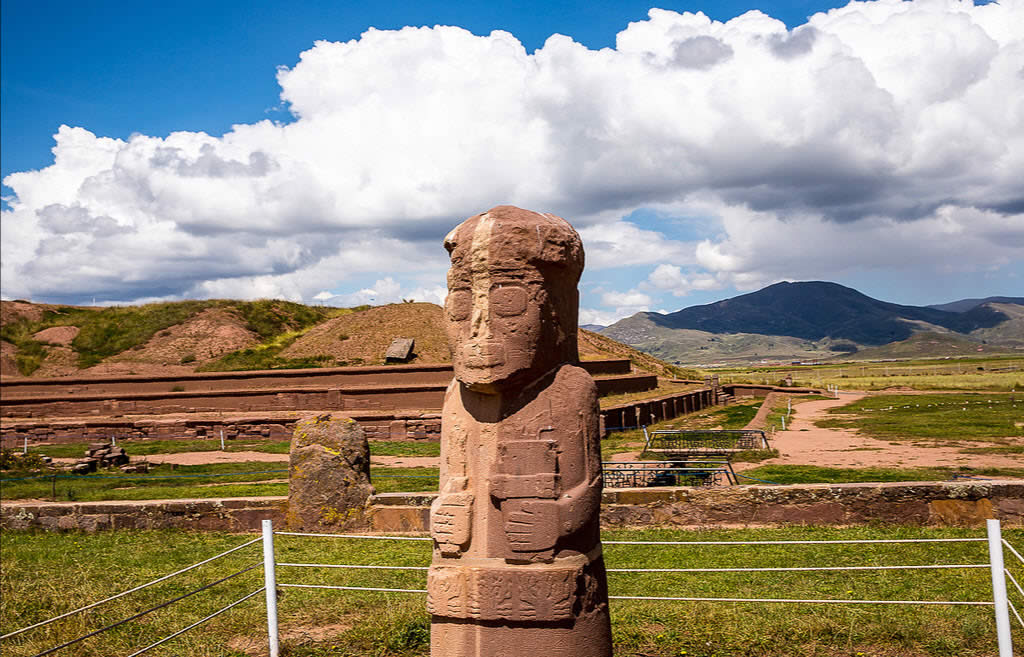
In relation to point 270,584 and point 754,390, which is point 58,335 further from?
point 270,584

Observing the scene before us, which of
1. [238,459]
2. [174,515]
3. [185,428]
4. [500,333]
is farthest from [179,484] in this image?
[500,333]

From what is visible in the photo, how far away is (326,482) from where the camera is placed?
9.37m

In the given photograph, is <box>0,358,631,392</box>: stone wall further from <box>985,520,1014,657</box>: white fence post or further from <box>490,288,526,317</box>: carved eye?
<box>985,520,1014,657</box>: white fence post

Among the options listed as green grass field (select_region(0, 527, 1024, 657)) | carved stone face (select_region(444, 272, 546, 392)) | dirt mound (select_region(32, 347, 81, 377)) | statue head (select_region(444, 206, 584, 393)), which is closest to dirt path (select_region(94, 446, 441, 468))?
green grass field (select_region(0, 527, 1024, 657))

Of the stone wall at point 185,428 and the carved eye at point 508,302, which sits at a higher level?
the carved eye at point 508,302

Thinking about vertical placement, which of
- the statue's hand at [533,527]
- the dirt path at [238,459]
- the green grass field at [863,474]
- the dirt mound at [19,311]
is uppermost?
the dirt mound at [19,311]

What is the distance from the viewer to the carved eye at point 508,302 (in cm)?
373

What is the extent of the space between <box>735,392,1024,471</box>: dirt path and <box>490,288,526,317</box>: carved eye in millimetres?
11583

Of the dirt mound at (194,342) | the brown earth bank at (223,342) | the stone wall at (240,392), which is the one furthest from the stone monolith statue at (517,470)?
the dirt mound at (194,342)

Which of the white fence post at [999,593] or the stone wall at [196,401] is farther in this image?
the stone wall at [196,401]

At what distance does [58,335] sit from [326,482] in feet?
124

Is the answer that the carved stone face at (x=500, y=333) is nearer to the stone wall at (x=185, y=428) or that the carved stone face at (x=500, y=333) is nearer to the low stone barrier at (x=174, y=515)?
the low stone barrier at (x=174, y=515)

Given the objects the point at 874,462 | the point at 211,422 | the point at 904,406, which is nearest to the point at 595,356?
the point at 904,406

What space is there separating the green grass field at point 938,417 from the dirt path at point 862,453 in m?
1.00
